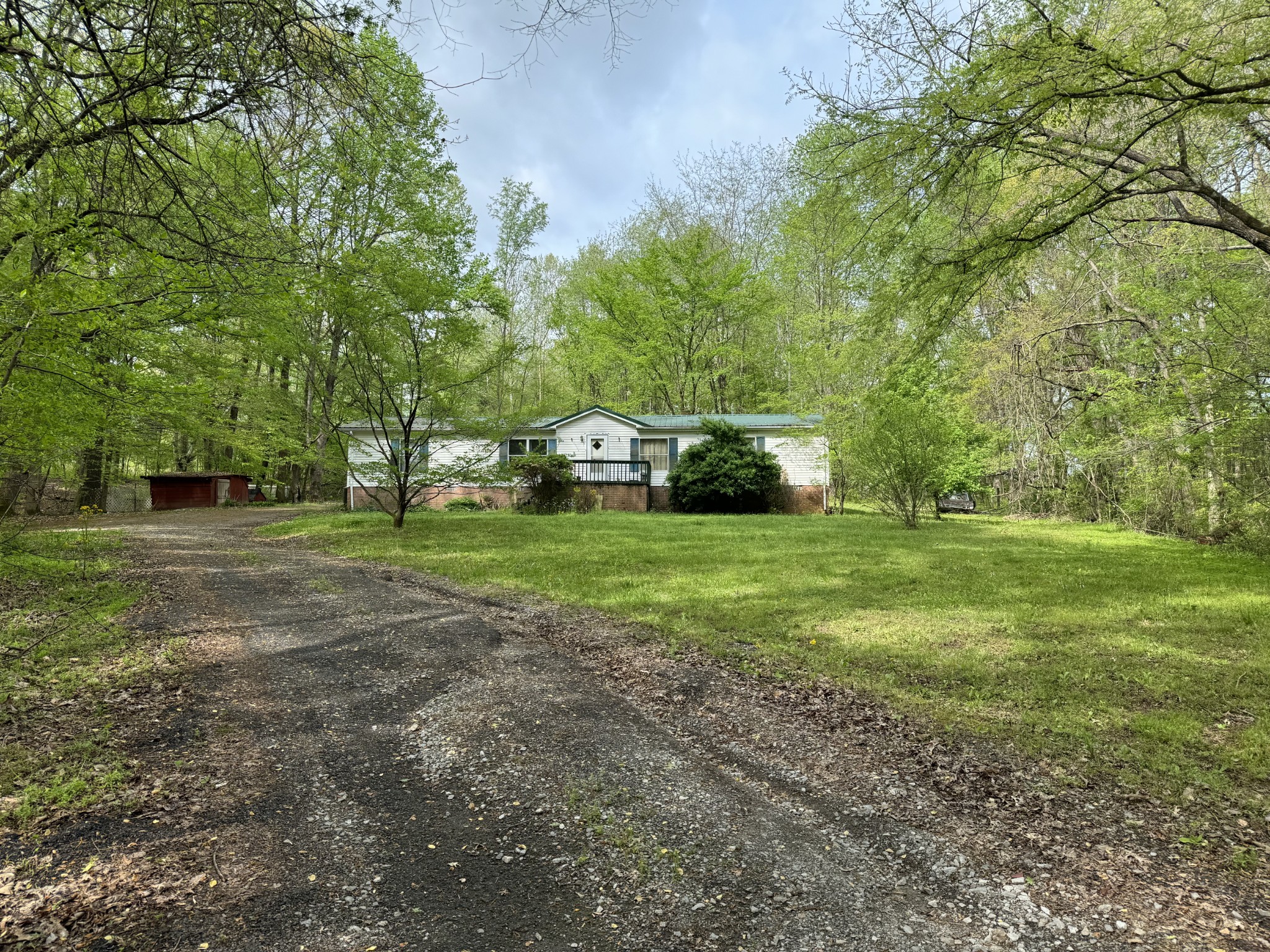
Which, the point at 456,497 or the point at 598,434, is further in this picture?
the point at 598,434

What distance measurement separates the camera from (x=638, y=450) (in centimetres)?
2419

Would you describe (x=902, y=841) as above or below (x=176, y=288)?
below

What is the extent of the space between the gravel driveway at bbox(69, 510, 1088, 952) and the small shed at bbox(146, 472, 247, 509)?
68.8 ft

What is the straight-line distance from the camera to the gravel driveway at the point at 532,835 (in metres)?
2.06

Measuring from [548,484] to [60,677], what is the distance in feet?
48.2

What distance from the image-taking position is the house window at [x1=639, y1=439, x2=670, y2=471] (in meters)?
24.1

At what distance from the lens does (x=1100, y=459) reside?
14.5m

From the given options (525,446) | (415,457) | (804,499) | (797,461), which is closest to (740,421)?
(797,461)

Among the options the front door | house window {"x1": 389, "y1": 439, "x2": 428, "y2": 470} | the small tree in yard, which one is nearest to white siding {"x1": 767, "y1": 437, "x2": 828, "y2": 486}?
the small tree in yard

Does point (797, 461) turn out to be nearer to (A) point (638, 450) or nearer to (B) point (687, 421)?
(B) point (687, 421)

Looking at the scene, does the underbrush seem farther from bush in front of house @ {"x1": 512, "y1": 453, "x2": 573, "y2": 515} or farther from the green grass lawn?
bush in front of house @ {"x1": 512, "y1": 453, "x2": 573, "y2": 515}

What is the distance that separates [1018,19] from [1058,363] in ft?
48.8

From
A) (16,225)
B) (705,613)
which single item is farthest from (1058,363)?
(16,225)

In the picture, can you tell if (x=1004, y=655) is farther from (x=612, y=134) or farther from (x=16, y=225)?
(x=16, y=225)
